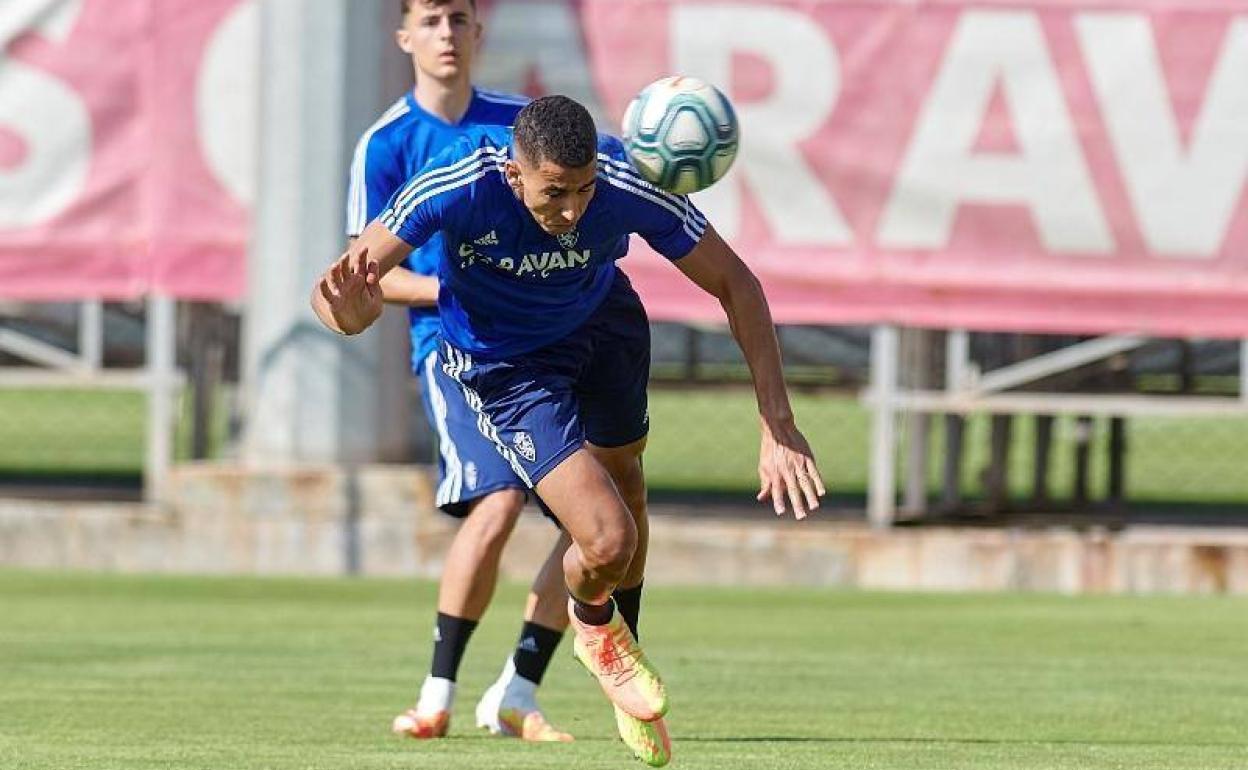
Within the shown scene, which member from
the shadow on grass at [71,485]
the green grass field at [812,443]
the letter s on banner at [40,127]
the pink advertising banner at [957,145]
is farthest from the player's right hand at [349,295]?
the shadow on grass at [71,485]

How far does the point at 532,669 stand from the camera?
8.41m

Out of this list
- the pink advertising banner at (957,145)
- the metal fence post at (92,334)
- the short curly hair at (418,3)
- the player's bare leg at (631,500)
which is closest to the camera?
the player's bare leg at (631,500)

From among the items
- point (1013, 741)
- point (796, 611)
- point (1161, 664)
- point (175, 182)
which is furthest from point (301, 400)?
point (1013, 741)

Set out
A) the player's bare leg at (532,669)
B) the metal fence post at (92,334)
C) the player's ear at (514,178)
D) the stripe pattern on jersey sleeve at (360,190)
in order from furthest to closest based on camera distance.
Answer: the metal fence post at (92,334)
the stripe pattern on jersey sleeve at (360,190)
the player's bare leg at (532,669)
the player's ear at (514,178)

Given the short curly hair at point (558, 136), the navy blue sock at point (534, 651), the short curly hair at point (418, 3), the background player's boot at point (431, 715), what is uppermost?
the short curly hair at point (418, 3)

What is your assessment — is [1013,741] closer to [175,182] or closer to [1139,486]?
[175,182]

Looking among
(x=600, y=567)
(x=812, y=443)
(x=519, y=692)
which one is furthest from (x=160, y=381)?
(x=812, y=443)

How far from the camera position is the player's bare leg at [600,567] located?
289 inches

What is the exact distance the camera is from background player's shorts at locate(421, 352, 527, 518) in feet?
27.6

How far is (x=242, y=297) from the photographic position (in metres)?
15.1

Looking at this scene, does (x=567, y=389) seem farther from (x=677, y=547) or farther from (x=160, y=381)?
(x=160, y=381)

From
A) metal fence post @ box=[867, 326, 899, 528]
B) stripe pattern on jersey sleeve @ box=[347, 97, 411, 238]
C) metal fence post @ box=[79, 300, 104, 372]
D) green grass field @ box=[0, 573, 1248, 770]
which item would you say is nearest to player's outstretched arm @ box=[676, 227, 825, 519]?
green grass field @ box=[0, 573, 1248, 770]

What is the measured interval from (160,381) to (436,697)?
7.42 m

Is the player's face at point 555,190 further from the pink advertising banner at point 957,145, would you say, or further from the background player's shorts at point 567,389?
the pink advertising banner at point 957,145
